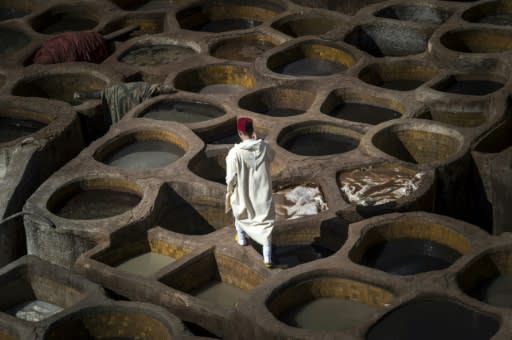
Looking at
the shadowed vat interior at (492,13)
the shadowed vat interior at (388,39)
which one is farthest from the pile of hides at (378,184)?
the shadowed vat interior at (492,13)

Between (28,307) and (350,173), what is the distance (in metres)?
5.66

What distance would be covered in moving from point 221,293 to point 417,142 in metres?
5.10

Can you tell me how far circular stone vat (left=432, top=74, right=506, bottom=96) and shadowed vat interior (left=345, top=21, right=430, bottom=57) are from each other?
2.01m

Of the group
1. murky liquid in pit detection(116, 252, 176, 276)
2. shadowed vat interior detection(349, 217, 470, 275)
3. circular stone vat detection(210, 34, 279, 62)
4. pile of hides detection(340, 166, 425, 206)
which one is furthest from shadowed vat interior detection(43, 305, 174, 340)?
circular stone vat detection(210, 34, 279, 62)

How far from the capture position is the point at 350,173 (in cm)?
1702

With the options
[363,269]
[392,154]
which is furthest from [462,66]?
[363,269]

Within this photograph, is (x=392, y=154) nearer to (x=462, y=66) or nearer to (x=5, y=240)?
(x=462, y=66)

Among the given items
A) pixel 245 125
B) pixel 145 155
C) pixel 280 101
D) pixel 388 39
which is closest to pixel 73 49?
pixel 145 155

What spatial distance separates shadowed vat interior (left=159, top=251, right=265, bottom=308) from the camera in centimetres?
1493

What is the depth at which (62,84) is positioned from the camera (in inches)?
842

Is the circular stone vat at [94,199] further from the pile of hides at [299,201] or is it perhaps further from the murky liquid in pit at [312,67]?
the murky liquid in pit at [312,67]

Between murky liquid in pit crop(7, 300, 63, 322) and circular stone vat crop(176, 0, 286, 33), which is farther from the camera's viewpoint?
circular stone vat crop(176, 0, 286, 33)

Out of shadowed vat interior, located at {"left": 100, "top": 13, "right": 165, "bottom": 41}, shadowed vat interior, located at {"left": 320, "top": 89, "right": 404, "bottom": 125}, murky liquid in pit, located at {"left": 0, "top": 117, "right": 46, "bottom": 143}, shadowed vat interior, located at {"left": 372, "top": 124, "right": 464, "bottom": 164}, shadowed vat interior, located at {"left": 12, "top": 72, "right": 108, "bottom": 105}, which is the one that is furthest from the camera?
shadowed vat interior, located at {"left": 100, "top": 13, "right": 165, "bottom": 41}

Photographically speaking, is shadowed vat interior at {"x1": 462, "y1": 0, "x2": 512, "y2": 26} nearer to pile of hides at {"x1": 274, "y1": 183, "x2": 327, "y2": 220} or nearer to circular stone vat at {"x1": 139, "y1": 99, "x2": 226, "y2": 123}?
circular stone vat at {"x1": 139, "y1": 99, "x2": 226, "y2": 123}
